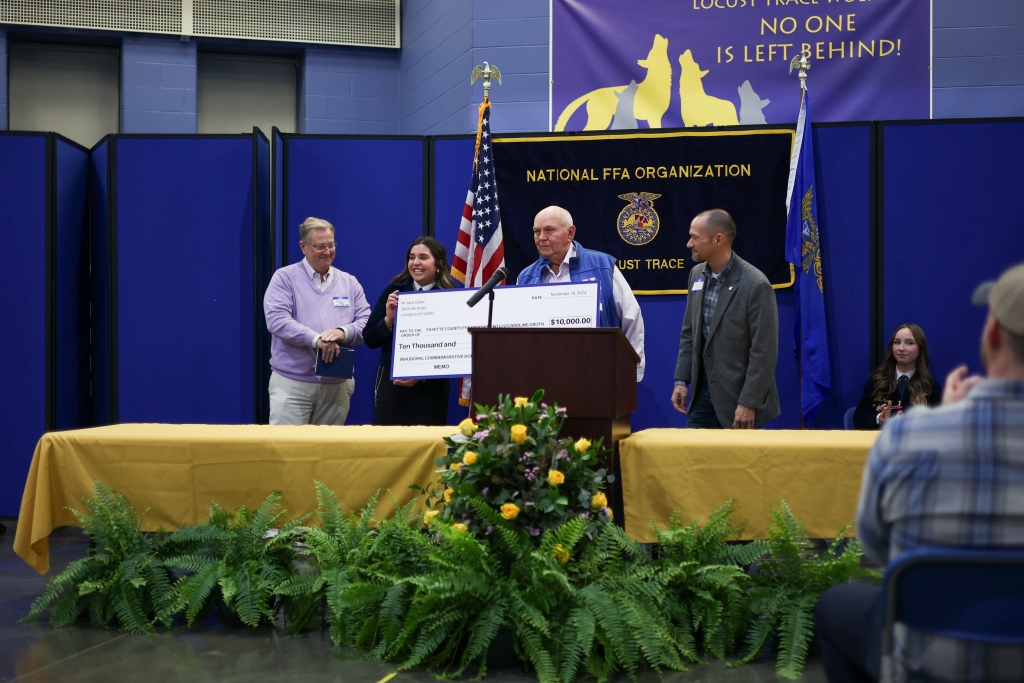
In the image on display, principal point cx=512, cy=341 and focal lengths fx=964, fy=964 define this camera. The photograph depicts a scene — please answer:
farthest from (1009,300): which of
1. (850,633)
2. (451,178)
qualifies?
(451,178)

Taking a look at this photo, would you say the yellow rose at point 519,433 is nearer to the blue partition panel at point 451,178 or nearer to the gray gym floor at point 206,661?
the gray gym floor at point 206,661

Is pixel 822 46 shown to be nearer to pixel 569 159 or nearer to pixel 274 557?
pixel 569 159

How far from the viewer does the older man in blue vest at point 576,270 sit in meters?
4.25

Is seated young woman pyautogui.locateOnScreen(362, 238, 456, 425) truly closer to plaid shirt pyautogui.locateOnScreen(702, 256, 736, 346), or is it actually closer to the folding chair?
plaid shirt pyautogui.locateOnScreen(702, 256, 736, 346)

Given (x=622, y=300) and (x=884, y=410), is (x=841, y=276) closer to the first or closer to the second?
(x=884, y=410)

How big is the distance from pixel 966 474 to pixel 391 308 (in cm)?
350

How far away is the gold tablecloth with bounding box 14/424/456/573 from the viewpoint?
132 inches

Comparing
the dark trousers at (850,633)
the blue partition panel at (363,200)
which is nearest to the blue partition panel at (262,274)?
the blue partition panel at (363,200)

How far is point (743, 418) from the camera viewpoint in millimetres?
4164

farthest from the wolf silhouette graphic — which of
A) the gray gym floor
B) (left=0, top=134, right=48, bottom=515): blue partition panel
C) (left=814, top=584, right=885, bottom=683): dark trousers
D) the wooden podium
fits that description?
(left=814, top=584, right=885, bottom=683): dark trousers

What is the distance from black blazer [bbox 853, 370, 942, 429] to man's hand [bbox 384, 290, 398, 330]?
2.54m

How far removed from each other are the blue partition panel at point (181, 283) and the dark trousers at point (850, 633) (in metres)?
4.47

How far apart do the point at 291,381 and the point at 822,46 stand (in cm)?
436

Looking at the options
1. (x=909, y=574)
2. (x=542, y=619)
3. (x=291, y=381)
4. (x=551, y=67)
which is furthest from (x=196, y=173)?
(x=909, y=574)
